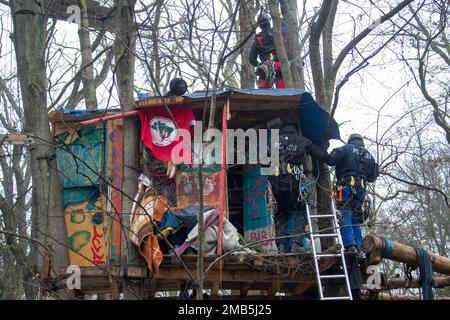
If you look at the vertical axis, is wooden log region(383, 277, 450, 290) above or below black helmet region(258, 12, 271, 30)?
below

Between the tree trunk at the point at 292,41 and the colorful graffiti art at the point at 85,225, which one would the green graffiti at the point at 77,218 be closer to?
the colorful graffiti art at the point at 85,225

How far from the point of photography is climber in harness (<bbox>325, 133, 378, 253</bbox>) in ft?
30.3

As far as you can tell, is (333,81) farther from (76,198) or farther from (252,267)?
(76,198)

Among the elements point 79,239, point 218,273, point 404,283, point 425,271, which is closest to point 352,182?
point 425,271

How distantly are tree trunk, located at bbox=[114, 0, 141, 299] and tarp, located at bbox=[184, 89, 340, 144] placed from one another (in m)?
0.87

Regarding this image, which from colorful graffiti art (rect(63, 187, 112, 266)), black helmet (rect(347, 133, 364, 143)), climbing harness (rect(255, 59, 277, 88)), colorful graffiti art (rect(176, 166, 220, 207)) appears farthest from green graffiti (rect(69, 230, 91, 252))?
black helmet (rect(347, 133, 364, 143))

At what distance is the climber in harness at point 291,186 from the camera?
934 cm

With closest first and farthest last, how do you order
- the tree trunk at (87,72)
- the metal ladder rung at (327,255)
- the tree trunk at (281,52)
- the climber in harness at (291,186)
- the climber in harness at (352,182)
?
1. the metal ladder rung at (327,255)
2. the climber in harness at (352,182)
3. the climber in harness at (291,186)
4. the tree trunk at (281,52)
5. the tree trunk at (87,72)

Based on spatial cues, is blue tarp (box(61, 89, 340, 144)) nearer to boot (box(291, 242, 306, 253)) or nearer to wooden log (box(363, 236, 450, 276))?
boot (box(291, 242, 306, 253))

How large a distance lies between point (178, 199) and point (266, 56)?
3.37m

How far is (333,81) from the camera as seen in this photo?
10.7 m

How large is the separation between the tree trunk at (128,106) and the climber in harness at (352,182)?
2836 millimetres

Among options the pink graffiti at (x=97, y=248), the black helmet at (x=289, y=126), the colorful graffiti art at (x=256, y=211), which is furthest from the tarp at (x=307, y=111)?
the pink graffiti at (x=97, y=248)
